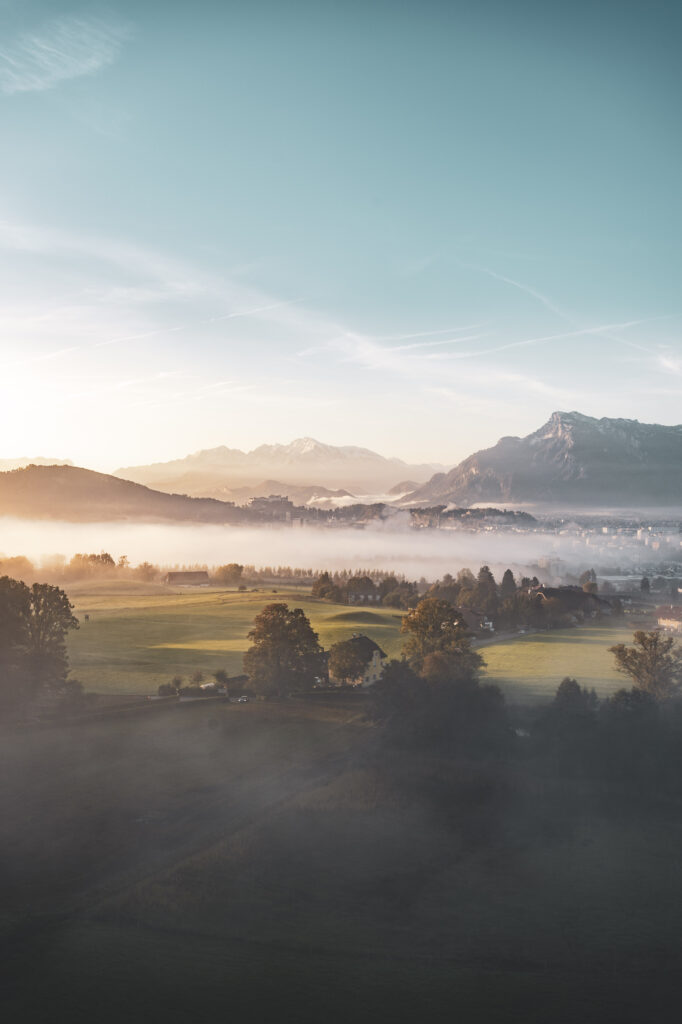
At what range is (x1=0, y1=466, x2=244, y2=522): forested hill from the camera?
384ft

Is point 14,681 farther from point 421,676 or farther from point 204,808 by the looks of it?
point 421,676

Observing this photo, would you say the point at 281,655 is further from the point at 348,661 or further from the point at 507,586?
the point at 507,586

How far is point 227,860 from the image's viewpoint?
26.5 meters

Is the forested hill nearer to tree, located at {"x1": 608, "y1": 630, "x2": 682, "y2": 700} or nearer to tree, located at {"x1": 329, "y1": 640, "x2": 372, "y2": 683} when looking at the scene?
tree, located at {"x1": 329, "y1": 640, "x2": 372, "y2": 683}

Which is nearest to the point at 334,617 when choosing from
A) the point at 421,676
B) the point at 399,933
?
the point at 421,676

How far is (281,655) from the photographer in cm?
4975

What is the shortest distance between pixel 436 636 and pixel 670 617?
38988mm

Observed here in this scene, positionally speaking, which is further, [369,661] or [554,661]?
[554,661]

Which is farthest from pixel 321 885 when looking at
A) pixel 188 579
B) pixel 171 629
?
pixel 188 579

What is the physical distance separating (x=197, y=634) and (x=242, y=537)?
5369 centimetres

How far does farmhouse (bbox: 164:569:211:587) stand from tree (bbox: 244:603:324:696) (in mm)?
48703

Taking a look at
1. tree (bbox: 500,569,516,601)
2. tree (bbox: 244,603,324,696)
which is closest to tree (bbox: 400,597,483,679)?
tree (bbox: 244,603,324,696)

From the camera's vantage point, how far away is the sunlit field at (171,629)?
54.5 metres

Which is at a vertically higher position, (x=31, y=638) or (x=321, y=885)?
(x=31, y=638)
